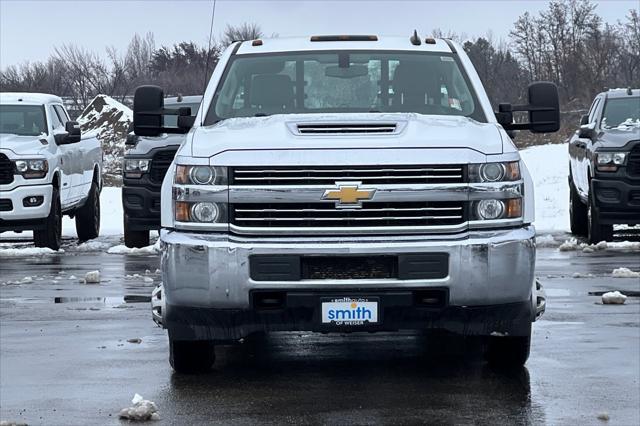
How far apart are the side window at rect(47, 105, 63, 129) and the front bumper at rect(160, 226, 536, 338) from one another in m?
11.9

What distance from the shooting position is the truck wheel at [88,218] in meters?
21.0

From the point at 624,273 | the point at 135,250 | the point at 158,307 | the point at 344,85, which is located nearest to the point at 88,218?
the point at 135,250

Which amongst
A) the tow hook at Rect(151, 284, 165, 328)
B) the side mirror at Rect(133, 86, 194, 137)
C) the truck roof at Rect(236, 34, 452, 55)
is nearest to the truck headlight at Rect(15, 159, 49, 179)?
the truck roof at Rect(236, 34, 452, 55)

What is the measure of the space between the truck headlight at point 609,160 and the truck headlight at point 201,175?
34.4 feet

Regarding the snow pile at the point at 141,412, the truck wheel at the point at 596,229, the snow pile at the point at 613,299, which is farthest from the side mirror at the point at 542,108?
the truck wheel at the point at 596,229

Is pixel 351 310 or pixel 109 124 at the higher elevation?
pixel 109 124

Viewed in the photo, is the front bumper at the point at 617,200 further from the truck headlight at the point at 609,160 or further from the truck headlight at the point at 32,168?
the truck headlight at the point at 32,168

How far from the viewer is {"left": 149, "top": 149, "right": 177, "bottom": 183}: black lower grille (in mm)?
18016

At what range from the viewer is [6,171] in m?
18.1

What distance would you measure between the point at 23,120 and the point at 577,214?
728 centimetres

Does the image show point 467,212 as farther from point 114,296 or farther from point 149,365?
point 114,296

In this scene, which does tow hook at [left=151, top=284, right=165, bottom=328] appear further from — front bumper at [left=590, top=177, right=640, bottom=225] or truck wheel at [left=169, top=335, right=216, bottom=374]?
front bumper at [left=590, top=177, right=640, bottom=225]

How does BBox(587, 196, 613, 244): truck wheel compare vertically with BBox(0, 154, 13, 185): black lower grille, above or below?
below

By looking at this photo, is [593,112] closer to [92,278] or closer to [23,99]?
[23,99]
